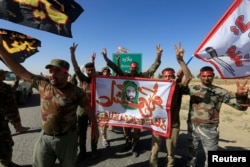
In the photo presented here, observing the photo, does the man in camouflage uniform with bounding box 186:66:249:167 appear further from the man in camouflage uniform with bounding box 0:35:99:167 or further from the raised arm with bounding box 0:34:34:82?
the raised arm with bounding box 0:34:34:82

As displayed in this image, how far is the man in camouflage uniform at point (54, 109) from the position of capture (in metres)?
3.56

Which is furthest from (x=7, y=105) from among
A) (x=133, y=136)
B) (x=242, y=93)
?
(x=242, y=93)

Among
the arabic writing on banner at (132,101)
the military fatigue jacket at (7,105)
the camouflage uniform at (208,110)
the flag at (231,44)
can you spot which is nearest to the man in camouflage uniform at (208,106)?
the camouflage uniform at (208,110)

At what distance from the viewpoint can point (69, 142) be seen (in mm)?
3717

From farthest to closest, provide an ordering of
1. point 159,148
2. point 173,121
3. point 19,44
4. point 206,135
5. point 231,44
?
point 19,44 < point 173,121 < point 159,148 < point 231,44 < point 206,135

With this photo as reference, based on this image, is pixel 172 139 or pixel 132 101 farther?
pixel 132 101

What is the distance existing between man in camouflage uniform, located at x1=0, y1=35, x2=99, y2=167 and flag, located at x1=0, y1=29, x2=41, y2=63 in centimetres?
185

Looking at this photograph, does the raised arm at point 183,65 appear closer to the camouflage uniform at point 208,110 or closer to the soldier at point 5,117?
the camouflage uniform at point 208,110

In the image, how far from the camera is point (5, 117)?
4.97 meters

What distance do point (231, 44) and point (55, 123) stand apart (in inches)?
131

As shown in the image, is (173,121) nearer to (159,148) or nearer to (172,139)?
(172,139)

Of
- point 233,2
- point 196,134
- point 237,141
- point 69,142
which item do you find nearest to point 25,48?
point 69,142

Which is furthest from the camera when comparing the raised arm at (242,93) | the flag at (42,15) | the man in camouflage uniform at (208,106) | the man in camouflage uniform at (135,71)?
the man in camouflage uniform at (135,71)

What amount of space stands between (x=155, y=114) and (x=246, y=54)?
2044 mm
